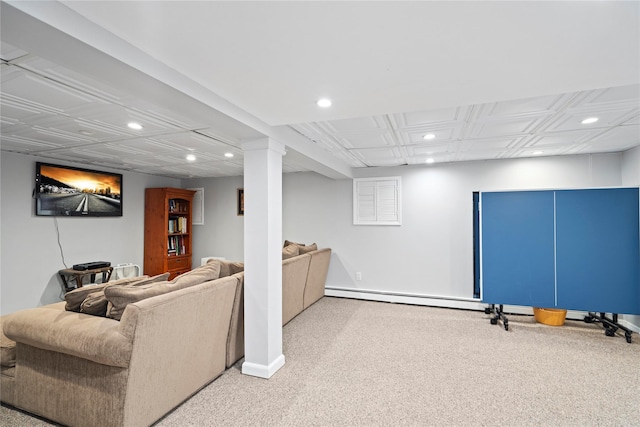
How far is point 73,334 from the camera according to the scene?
Answer: 1810 millimetres

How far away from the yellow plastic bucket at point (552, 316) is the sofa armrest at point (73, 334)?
4623 millimetres

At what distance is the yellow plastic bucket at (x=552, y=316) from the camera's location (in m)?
3.87

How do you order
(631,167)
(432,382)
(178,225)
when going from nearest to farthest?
(432,382)
(631,167)
(178,225)

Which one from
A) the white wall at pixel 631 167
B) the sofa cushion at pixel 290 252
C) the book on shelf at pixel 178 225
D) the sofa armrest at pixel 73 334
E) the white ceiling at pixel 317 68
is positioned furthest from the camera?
the book on shelf at pixel 178 225

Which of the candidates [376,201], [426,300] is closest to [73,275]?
[376,201]

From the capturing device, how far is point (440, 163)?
15.6 ft

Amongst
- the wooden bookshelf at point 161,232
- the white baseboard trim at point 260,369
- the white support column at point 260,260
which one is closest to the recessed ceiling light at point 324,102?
the white support column at point 260,260

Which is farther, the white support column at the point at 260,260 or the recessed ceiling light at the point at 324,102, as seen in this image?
the white support column at the point at 260,260

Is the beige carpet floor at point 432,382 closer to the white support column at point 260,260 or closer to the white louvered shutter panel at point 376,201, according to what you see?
the white support column at point 260,260

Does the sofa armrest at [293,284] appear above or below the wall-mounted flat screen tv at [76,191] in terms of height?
below

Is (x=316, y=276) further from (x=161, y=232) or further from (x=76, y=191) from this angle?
(x=76, y=191)

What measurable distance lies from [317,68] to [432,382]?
256 cm

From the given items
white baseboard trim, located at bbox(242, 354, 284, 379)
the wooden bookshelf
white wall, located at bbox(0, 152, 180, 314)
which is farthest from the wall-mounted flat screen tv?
white baseboard trim, located at bbox(242, 354, 284, 379)

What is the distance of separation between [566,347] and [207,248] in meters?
5.88
